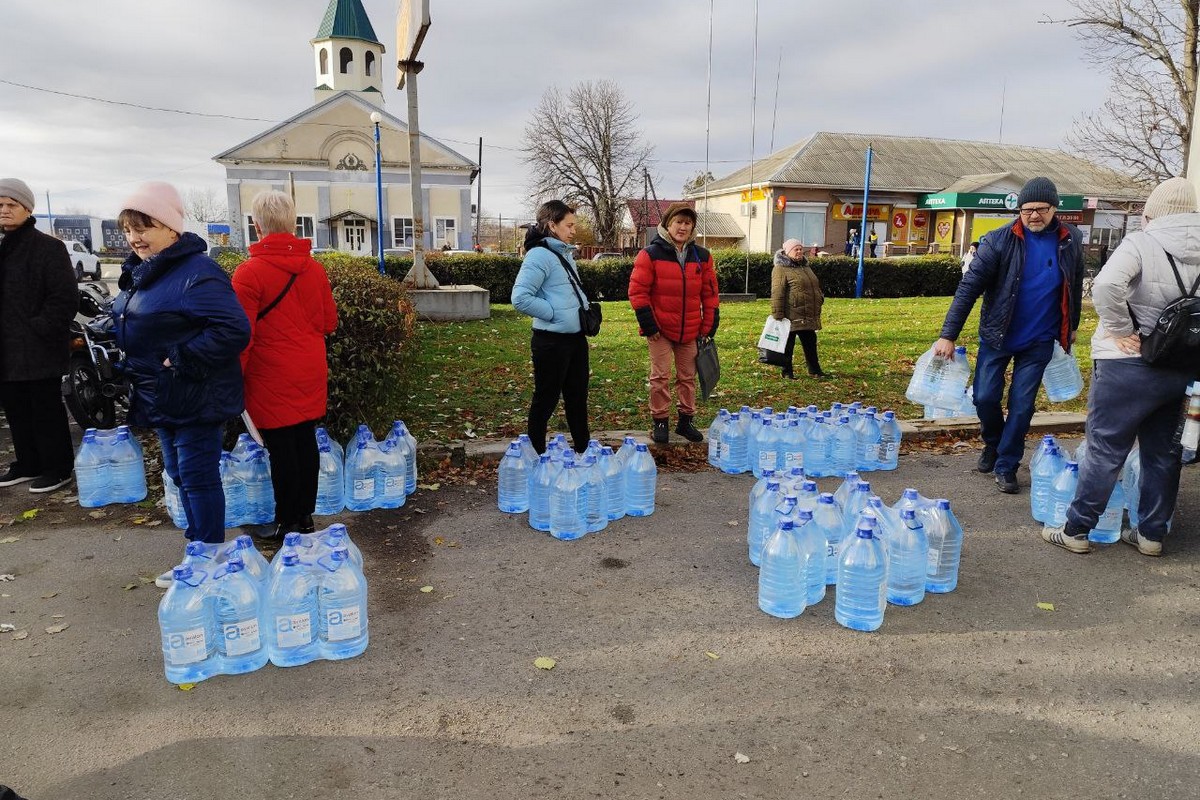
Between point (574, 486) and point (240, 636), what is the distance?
2037mm

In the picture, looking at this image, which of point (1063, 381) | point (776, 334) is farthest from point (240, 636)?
point (776, 334)

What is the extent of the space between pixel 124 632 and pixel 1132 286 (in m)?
5.38

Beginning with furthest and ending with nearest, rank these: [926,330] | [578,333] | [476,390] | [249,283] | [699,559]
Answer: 1. [926,330]
2. [476,390]
3. [578,333]
4. [699,559]
5. [249,283]

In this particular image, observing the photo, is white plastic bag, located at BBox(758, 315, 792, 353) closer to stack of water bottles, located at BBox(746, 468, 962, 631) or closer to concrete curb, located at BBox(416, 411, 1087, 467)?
concrete curb, located at BBox(416, 411, 1087, 467)

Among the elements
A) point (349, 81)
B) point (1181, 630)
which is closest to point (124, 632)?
point (1181, 630)

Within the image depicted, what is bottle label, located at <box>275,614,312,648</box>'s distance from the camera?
329 centimetres

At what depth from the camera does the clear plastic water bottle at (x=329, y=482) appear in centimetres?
502

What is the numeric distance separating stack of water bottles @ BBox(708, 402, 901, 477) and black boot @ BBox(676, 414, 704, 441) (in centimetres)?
28

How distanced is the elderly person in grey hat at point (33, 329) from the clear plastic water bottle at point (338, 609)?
3.40 meters

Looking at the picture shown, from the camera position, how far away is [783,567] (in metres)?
3.75

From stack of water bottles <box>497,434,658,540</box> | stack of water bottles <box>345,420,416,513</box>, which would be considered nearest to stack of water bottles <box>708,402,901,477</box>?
stack of water bottles <box>497,434,658,540</box>

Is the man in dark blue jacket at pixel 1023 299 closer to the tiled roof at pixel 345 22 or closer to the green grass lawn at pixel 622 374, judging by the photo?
the green grass lawn at pixel 622 374

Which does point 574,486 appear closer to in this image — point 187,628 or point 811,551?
point 811,551

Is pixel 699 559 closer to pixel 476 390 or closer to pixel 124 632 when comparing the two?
pixel 124 632
